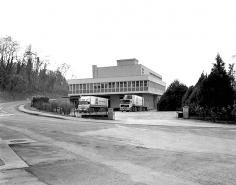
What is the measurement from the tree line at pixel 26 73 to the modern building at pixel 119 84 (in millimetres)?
15846

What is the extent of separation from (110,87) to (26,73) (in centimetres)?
3030

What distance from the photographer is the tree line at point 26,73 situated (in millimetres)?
72500

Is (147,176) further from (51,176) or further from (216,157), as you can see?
(216,157)

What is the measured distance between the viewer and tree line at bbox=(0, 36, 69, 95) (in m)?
72.5

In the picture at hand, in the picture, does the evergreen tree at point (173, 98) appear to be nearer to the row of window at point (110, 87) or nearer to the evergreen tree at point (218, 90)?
the row of window at point (110, 87)

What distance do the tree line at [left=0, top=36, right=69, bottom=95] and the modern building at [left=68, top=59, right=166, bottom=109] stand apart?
15.8m

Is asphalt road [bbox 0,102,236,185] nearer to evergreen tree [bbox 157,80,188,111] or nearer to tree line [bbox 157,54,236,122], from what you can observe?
tree line [bbox 157,54,236,122]

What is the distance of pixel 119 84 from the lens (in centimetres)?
6725

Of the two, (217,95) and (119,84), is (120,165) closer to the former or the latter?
(217,95)

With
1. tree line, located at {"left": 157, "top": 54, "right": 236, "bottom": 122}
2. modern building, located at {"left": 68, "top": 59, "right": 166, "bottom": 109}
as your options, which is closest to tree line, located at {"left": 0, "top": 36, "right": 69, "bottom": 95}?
modern building, located at {"left": 68, "top": 59, "right": 166, "bottom": 109}

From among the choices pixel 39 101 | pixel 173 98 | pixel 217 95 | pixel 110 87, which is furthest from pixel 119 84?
pixel 217 95

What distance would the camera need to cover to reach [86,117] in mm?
30344

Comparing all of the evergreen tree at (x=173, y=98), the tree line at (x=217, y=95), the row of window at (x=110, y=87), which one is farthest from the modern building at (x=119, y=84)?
the tree line at (x=217, y=95)

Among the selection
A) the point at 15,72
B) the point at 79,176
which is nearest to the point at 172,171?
the point at 79,176
